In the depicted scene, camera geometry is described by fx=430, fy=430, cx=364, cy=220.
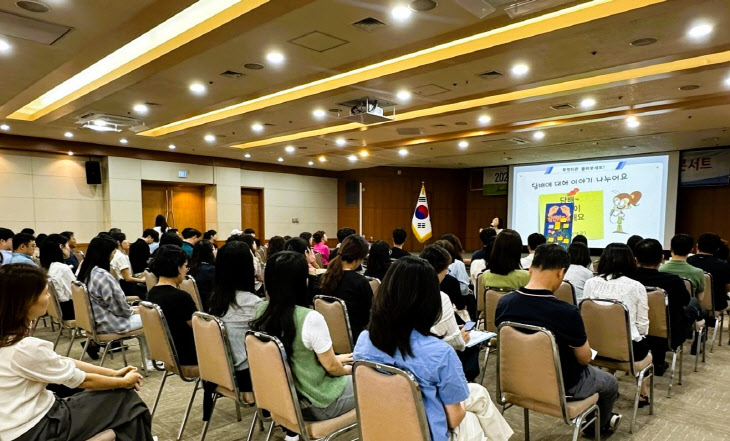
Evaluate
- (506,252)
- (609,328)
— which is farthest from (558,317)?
(506,252)

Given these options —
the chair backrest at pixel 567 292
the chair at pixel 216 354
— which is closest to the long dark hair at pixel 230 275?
the chair at pixel 216 354

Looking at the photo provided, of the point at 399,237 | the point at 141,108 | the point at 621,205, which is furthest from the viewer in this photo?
the point at 621,205

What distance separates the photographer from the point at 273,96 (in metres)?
6.97

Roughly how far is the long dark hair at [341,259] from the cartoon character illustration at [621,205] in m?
10.7

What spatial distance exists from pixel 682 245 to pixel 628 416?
191 cm

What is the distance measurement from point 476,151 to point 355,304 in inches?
358

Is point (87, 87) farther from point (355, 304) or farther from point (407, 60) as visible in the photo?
point (355, 304)

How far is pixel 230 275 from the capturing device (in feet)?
8.62

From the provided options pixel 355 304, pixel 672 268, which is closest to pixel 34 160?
pixel 355 304

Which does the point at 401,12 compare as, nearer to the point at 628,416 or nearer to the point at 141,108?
the point at 628,416

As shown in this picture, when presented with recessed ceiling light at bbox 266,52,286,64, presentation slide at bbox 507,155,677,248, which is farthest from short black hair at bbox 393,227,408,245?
presentation slide at bbox 507,155,677,248

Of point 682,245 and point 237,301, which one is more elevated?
point 682,245

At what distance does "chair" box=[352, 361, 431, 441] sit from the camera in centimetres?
159

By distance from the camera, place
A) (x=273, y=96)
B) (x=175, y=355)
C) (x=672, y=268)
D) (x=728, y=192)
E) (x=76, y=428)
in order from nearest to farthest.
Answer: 1. (x=76, y=428)
2. (x=175, y=355)
3. (x=672, y=268)
4. (x=273, y=96)
5. (x=728, y=192)
